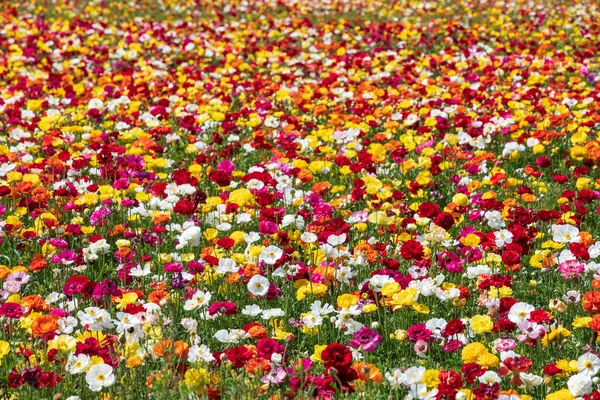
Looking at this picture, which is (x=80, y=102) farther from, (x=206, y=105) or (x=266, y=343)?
(x=266, y=343)

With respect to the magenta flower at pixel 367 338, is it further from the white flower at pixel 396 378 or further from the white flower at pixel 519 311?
the white flower at pixel 519 311

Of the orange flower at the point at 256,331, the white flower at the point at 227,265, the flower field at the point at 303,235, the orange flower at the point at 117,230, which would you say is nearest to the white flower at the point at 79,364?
the flower field at the point at 303,235

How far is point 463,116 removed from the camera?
259 inches

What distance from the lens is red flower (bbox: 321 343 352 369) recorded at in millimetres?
2570

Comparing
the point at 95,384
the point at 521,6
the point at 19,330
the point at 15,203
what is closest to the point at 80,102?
the point at 15,203

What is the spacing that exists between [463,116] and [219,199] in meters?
2.71

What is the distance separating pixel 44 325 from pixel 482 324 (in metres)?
1.78

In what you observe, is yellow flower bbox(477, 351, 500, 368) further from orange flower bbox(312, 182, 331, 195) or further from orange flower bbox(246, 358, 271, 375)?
orange flower bbox(312, 182, 331, 195)

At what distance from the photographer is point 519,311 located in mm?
3250

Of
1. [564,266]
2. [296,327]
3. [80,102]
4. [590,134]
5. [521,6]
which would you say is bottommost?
[521,6]

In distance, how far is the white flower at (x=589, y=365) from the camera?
289 cm

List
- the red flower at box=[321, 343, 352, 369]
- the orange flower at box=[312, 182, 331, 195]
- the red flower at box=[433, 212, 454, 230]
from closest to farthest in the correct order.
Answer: the red flower at box=[321, 343, 352, 369] < the red flower at box=[433, 212, 454, 230] < the orange flower at box=[312, 182, 331, 195]

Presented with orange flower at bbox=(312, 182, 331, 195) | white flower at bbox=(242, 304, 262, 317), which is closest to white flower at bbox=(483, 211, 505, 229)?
orange flower at bbox=(312, 182, 331, 195)

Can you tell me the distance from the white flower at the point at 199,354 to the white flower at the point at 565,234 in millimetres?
2025
